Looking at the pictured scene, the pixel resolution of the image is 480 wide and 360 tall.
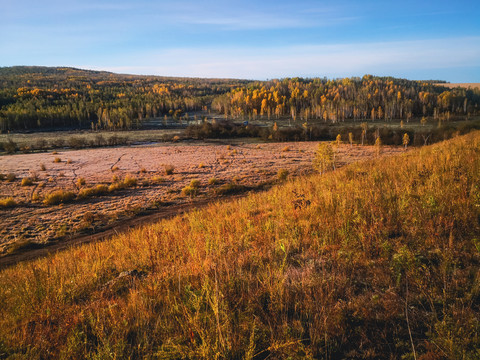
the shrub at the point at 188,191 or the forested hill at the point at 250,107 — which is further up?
the forested hill at the point at 250,107

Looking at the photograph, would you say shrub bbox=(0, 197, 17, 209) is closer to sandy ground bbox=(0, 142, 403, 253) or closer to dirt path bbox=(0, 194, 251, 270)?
sandy ground bbox=(0, 142, 403, 253)

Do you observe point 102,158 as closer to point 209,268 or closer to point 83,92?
point 209,268

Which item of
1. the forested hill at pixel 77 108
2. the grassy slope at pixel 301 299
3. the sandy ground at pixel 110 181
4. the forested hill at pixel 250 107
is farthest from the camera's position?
the forested hill at pixel 250 107

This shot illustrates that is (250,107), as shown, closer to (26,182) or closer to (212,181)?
(212,181)

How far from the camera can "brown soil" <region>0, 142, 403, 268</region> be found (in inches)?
595

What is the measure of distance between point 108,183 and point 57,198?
547 centimetres

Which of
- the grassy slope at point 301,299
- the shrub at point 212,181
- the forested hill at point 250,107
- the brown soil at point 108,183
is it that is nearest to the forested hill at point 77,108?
the forested hill at point 250,107

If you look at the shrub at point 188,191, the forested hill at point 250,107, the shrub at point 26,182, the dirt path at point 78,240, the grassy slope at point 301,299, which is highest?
the forested hill at point 250,107

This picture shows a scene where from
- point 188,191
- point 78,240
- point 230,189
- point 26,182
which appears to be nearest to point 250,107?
point 230,189

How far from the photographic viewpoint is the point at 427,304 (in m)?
2.59

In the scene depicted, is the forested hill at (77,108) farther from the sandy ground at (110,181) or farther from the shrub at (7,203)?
the shrub at (7,203)

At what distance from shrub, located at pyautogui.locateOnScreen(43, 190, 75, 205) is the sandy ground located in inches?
27.7

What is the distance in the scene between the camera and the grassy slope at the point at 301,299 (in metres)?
2.32

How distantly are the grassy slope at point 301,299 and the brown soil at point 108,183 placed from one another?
8.01m
